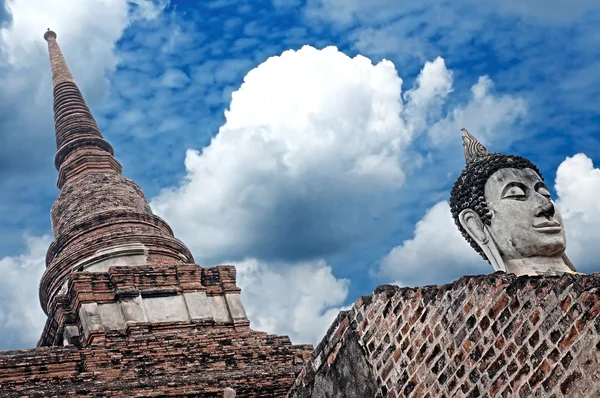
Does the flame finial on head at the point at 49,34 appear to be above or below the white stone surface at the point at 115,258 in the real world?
above

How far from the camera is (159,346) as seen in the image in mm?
11359

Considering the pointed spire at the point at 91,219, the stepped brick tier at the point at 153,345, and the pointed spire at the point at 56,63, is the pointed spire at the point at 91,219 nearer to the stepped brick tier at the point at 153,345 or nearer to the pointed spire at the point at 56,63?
the stepped brick tier at the point at 153,345

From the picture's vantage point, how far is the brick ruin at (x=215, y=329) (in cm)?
474

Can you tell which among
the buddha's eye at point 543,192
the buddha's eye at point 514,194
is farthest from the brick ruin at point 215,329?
the buddha's eye at point 543,192

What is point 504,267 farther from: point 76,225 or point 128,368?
point 76,225

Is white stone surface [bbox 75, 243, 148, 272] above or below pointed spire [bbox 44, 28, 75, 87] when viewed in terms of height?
below

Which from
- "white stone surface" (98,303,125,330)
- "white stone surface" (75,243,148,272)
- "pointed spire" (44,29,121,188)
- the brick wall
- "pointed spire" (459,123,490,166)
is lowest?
"pointed spire" (459,123,490,166)

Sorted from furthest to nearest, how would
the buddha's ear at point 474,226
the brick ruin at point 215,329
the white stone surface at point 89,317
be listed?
the white stone surface at point 89,317, the buddha's ear at point 474,226, the brick ruin at point 215,329

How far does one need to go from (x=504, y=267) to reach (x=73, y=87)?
16.5 m

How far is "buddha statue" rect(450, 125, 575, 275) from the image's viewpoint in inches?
249

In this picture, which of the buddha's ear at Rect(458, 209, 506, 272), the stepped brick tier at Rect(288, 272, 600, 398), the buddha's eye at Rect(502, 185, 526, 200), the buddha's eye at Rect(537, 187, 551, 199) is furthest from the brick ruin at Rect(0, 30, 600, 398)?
the buddha's eye at Rect(537, 187, 551, 199)

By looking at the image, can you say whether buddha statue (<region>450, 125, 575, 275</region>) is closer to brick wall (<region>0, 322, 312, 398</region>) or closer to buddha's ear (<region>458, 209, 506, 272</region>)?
buddha's ear (<region>458, 209, 506, 272</region>)

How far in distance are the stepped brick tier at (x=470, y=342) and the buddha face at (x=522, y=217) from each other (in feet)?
3.72

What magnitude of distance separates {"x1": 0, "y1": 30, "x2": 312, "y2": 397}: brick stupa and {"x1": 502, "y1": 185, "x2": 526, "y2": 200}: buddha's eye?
4325mm
